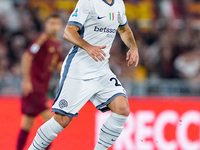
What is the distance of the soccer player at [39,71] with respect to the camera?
661cm

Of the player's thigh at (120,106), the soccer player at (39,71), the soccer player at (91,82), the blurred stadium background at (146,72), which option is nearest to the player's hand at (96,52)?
the soccer player at (91,82)

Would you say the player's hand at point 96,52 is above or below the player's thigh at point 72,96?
above

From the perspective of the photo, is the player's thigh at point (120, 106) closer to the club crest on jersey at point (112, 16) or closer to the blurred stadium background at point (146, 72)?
the club crest on jersey at point (112, 16)

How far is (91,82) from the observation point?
15.8ft

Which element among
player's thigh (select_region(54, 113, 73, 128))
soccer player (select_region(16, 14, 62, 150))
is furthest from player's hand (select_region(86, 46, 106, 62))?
soccer player (select_region(16, 14, 62, 150))

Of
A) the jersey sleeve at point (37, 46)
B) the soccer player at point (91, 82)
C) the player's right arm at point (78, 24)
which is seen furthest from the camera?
the jersey sleeve at point (37, 46)

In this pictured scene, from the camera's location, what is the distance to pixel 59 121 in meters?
4.73

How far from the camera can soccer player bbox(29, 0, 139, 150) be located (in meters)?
4.70

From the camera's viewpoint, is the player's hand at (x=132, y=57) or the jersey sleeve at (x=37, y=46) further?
the jersey sleeve at (x=37, y=46)

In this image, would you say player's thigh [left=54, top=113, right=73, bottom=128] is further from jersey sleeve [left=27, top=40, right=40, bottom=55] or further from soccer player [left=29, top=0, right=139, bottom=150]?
jersey sleeve [left=27, top=40, right=40, bottom=55]

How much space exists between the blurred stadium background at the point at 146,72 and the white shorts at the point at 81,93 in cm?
233

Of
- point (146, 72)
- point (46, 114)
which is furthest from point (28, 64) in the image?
point (146, 72)

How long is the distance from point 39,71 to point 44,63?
0.16 m

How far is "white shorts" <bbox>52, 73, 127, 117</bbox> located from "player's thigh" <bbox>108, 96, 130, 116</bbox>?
0.15ft
